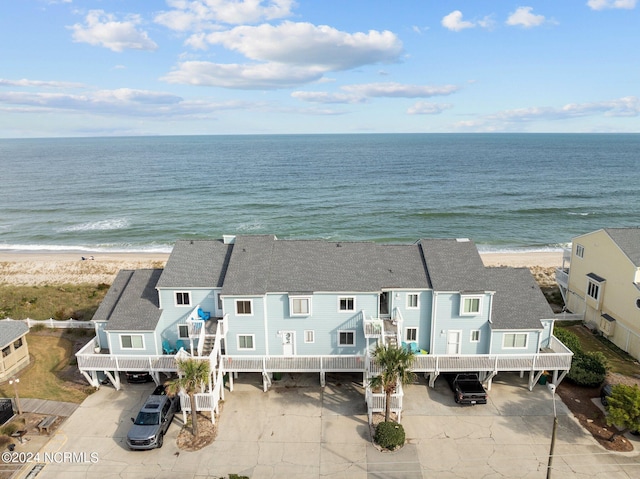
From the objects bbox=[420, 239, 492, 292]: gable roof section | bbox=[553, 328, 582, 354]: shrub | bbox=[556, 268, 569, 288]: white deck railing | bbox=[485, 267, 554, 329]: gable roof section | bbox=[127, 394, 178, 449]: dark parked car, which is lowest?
bbox=[127, 394, 178, 449]: dark parked car

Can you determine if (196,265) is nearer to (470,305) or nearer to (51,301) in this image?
(470,305)

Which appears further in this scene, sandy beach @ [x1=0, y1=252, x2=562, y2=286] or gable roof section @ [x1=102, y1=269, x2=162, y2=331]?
sandy beach @ [x1=0, y1=252, x2=562, y2=286]

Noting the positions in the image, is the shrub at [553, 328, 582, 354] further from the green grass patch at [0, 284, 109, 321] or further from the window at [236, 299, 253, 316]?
the green grass patch at [0, 284, 109, 321]

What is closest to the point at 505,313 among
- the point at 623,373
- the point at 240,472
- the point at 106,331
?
the point at 623,373

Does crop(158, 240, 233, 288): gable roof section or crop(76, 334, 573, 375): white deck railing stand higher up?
crop(158, 240, 233, 288): gable roof section

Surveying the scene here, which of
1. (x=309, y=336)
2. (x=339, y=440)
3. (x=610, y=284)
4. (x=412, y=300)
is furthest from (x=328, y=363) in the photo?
(x=610, y=284)

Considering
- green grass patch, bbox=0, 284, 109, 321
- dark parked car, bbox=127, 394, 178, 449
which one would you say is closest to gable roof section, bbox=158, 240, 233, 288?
dark parked car, bbox=127, 394, 178, 449

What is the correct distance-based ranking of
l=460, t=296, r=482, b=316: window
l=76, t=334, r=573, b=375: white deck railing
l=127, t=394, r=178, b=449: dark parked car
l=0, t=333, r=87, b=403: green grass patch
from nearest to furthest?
l=127, t=394, r=178, b=449: dark parked car → l=76, t=334, r=573, b=375: white deck railing → l=0, t=333, r=87, b=403: green grass patch → l=460, t=296, r=482, b=316: window
